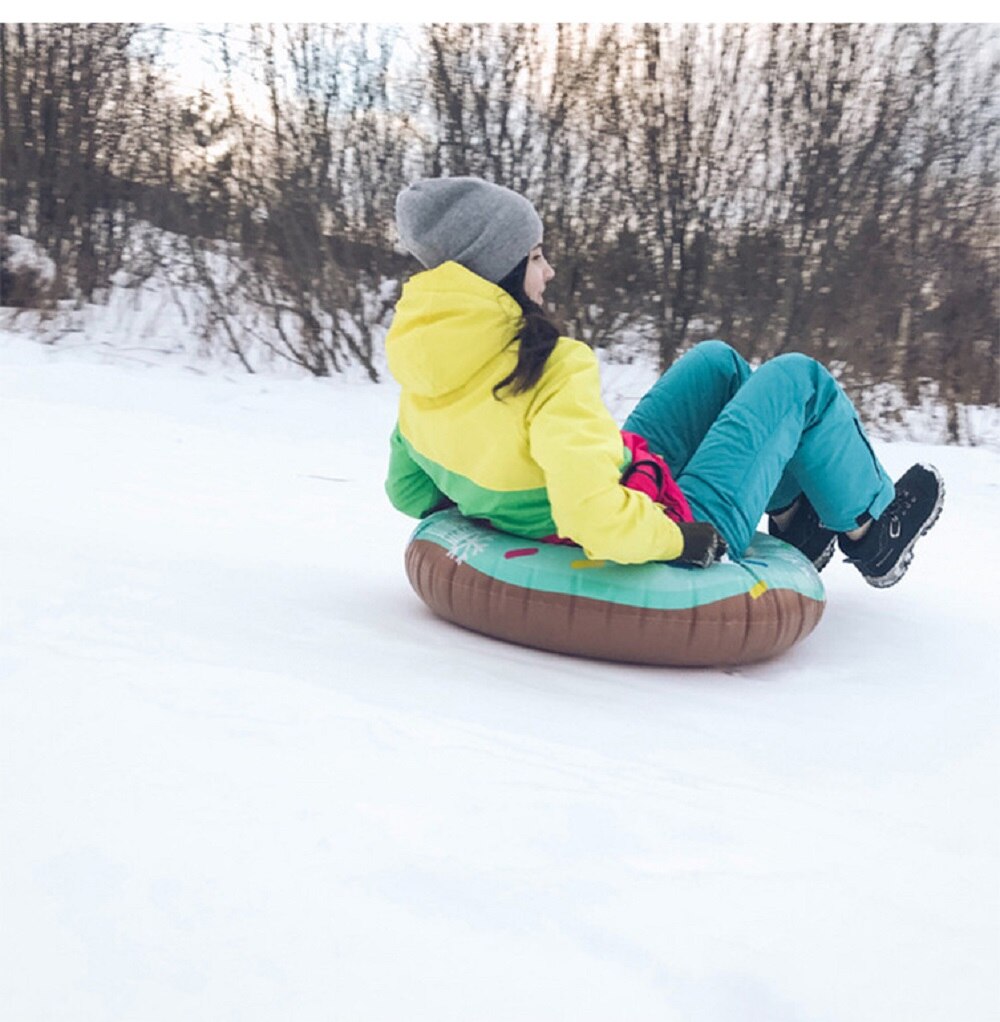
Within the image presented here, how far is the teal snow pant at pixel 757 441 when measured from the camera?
2.54 metres

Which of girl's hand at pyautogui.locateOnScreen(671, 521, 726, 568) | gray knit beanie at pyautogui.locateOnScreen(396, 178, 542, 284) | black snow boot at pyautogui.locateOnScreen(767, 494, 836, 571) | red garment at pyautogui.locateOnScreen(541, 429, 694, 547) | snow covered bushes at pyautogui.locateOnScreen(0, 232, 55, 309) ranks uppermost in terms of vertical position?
gray knit beanie at pyautogui.locateOnScreen(396, 178, 542, 284)

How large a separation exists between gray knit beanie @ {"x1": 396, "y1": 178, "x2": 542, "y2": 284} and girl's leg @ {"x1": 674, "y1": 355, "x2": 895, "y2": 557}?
2.10 feet

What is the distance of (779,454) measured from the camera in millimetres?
2576

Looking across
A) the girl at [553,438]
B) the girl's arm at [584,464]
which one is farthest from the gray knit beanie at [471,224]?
the girl's arm at [584,464]

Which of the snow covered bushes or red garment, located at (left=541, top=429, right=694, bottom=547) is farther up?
red garment, located at (left=541, top=429, right=694, bottom=547)

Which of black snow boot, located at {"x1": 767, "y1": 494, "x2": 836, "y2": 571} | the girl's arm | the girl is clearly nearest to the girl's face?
the girl

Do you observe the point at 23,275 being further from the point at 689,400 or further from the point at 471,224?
the point at 471,224

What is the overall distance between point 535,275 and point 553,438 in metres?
0.37

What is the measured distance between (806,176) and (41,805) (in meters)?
6.07

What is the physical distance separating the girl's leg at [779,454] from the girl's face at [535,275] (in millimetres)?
550

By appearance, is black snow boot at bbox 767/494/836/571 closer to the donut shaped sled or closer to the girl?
the girl

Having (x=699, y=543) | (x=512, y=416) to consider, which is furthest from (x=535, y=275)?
(x=699, y=543)

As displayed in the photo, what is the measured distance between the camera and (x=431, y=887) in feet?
4.54

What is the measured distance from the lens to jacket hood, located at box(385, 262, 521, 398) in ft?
7.22
